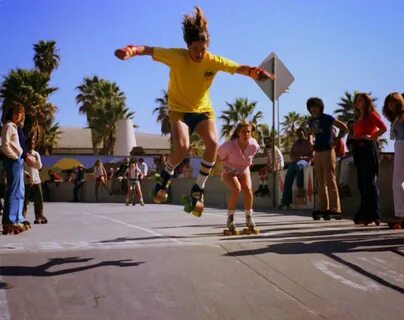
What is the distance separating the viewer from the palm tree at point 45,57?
56156mm

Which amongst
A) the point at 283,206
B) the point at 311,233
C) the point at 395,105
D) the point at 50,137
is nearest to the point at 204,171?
the point at 311,233

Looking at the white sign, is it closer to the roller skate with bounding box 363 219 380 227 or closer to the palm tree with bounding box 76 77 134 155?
the roller skate with bounding box 363 219 380 227

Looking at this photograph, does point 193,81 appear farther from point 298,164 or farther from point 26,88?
point 26,88

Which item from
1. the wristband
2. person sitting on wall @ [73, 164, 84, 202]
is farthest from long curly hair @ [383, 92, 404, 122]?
person sitting on wall @ [73, 164, 84, 202]

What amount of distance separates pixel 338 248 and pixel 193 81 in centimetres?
240

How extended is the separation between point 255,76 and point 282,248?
2.09 m

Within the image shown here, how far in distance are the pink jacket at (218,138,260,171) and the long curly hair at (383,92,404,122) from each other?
1.70 m

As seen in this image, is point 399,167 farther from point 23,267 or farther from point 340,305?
point 23,267

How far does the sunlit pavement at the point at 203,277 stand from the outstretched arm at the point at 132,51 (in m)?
1.92

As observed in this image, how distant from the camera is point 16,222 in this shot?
7195 millimetres

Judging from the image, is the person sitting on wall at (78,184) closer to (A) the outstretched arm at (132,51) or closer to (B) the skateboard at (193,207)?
(B) the skateboard at (193,207)

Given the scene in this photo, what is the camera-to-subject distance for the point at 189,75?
6.06 meters

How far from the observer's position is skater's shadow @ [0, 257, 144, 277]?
4285mm

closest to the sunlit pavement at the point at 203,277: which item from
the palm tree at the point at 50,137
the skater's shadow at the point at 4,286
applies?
the skater's shadow at the point at 4,286
